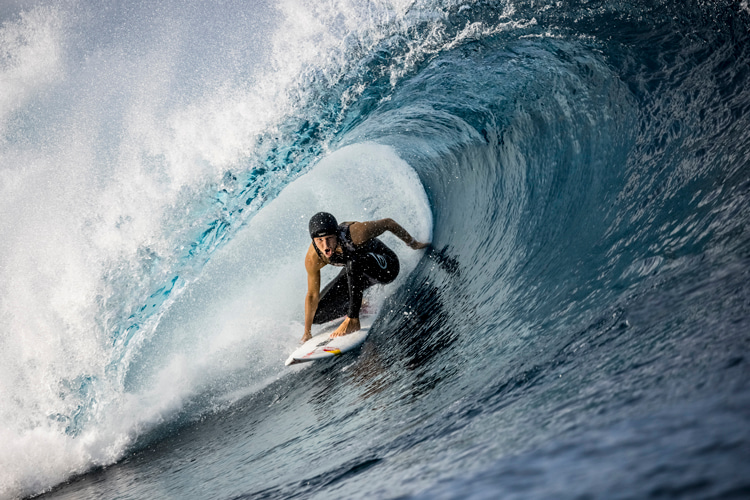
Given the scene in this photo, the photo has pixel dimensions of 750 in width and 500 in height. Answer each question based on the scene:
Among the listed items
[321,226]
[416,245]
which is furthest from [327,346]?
[416,245]

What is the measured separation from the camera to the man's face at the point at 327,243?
4.68 metres

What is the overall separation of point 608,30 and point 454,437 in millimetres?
4385

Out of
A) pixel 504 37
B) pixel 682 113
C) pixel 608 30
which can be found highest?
pixel 504 37

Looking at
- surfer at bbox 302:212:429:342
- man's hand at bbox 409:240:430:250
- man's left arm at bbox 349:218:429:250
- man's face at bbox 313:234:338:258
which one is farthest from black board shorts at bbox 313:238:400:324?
man's hand at bbox 409:240:430:250

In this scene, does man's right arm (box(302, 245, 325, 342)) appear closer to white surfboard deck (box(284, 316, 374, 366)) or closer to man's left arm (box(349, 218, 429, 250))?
white surfboard deck (box(284, 316, 374, 366))

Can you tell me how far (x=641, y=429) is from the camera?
4.09 feet

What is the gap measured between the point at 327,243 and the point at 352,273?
45 centimetres

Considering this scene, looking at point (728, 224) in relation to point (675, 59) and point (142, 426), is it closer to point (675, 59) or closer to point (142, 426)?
point (675, 59)

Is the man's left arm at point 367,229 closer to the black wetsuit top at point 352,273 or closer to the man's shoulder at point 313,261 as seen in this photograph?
the black wetsuit top at point 352,273

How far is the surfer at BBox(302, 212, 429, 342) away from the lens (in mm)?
4734

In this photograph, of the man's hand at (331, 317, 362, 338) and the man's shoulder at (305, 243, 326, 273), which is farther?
the man's hand at (331, 317, 362, 338)

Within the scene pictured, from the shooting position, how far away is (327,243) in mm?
4715

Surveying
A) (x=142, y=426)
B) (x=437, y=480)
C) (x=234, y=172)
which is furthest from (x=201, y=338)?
(x=437, y=480)

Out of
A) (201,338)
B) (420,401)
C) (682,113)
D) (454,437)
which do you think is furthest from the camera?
(201,338)
